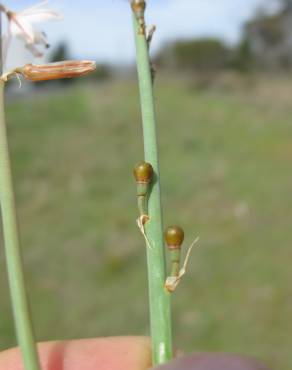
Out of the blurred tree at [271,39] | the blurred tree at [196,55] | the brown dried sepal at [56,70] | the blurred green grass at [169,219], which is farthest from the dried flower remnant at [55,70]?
the blurred tree at [196,55]

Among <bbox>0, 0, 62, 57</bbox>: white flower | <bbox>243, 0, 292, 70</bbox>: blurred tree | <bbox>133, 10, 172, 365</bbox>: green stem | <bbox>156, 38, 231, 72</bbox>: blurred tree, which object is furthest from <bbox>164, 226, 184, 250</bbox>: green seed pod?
<bbox>156, 38, 231, 72</bbox>: blurred tree

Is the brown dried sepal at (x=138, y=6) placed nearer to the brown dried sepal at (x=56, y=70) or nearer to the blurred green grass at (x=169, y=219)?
the brown dried sepal at (x=56, y=70)

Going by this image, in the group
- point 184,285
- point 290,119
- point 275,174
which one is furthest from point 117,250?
point 290,119

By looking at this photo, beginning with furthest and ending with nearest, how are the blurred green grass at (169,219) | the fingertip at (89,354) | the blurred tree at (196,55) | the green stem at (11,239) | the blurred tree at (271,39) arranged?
the blurred tree at (196,55), the blurred tree at (271,39), the blurred green grass at (169,219), the fingertip at (89,354), the green stem at (11,239)

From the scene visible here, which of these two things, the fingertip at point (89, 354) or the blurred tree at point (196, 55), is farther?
the blurred tree at point (196, 55)

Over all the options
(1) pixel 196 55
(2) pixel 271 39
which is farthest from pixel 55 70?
(1) pixel 196 55

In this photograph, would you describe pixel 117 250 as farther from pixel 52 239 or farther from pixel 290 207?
pixel 290 207

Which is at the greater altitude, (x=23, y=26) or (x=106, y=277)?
(x=23, y=26)
